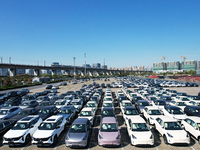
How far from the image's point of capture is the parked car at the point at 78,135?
A: 8375mm

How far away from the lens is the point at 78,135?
880 centimetres

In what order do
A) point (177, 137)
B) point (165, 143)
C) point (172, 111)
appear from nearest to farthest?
point (177, 137) < point (165, 143) < point (172, 111)

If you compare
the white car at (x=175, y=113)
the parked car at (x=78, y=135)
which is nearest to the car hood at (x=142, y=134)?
the parked car at (x=78, y=135)

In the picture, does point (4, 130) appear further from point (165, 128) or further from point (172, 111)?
point (172, 111)

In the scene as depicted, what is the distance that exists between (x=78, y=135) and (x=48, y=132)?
2.13 metres

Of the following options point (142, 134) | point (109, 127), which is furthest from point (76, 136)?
point (142, 134)

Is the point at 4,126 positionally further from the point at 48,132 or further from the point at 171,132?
the point at 171,132

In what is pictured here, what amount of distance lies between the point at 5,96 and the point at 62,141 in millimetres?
24554

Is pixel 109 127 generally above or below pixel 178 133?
above

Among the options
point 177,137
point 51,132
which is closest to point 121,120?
point 177,137

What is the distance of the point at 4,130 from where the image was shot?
10.7 m

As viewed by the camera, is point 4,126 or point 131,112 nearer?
point 4,126

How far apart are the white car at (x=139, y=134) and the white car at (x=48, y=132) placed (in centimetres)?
→ 504

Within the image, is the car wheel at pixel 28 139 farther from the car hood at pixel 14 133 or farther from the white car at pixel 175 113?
the white car at pixel 175 113
